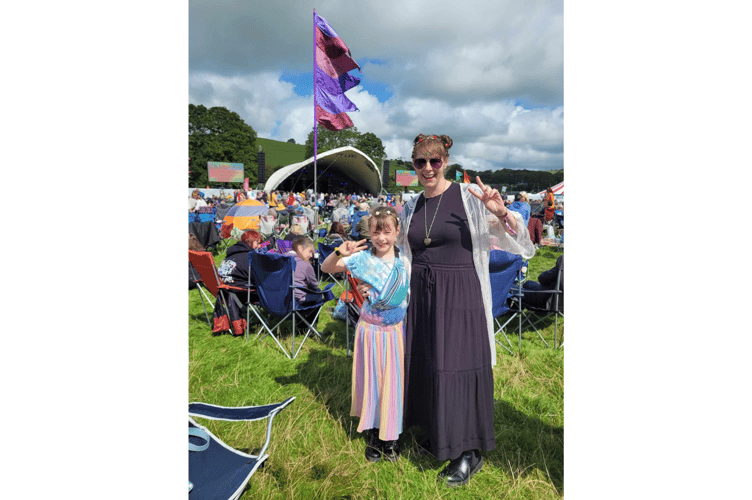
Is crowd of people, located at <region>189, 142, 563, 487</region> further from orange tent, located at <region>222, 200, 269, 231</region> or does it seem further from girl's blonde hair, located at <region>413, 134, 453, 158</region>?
orange tent, located at <region>222, 200, 269, 231</region>

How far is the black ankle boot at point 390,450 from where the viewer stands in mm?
2395

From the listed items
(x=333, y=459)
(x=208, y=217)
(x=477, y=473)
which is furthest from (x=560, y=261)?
(x=208, y=217)

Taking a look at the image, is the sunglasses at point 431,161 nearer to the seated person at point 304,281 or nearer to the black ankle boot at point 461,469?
the black ankle boot at point 461,469

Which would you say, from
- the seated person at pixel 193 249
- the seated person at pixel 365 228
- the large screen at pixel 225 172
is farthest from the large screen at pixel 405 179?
the seated person at pixel 365 228

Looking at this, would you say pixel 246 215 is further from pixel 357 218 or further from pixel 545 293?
pixel 545 293

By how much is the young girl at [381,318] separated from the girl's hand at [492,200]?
526 mm

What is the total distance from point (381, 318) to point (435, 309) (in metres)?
0.33

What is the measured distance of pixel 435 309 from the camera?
2.13 metres

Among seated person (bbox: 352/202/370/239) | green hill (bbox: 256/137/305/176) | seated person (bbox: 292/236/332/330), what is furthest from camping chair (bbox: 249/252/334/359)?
green hill (bbox: 256/137/305/176)

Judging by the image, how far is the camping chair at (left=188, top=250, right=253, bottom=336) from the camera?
4.68 m

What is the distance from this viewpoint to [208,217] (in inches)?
486

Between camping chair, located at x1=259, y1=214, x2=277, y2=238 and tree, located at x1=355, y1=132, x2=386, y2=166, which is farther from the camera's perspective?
tree, located at x1=355, y1=132, x2=386, y2=166

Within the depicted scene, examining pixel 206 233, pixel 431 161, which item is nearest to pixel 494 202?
pixel 431 161

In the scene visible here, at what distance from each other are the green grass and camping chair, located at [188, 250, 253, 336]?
0.25m
